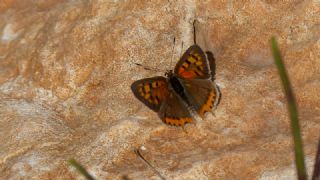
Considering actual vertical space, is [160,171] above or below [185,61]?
below

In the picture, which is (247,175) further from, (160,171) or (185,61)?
(185,61)

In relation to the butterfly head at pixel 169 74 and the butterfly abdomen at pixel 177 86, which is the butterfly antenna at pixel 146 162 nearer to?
the butterfly abdomen at pixel 177 86

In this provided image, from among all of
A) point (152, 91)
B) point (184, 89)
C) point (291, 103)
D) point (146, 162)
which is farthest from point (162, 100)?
point (291, 103)

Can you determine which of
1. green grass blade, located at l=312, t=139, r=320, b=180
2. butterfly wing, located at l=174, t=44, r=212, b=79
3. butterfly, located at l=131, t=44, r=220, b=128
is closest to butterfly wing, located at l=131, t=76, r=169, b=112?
butterfly, located at l=131, t=44, r=220, b=128

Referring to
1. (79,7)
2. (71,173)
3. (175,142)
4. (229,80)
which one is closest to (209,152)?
(175,142)

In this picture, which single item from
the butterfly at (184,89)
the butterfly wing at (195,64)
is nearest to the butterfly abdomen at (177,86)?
the butterfly at (184,89)

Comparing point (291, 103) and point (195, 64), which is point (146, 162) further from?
point (291, 103)

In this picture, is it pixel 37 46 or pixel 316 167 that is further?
pixel 37 46

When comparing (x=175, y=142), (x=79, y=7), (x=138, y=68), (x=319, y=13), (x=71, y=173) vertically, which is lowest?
(x=71, y=173)
